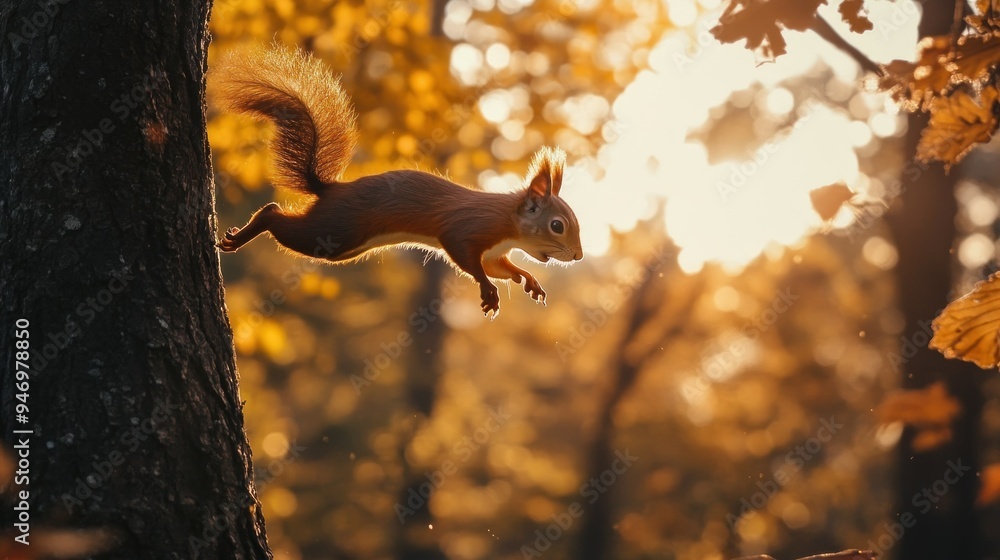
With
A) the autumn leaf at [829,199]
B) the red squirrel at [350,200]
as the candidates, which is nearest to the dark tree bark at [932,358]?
the autumn leaf at [829,199]

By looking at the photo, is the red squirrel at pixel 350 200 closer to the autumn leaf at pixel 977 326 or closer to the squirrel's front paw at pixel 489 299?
the squirrel's front paw at pixel 489 299

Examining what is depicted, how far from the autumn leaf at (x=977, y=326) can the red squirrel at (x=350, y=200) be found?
3.91 feet

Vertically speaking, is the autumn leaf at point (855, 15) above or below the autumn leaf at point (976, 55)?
above

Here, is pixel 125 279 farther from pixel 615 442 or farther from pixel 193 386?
pixel 615 442

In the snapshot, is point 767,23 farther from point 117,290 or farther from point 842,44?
point 117,290

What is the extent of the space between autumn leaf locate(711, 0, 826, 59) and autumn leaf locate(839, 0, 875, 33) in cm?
8

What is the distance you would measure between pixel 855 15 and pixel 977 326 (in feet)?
3.34

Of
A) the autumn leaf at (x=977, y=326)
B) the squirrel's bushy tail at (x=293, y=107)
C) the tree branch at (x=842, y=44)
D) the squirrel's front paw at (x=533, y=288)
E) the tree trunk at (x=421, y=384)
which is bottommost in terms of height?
the autumn leaf at (x=977, y=326)

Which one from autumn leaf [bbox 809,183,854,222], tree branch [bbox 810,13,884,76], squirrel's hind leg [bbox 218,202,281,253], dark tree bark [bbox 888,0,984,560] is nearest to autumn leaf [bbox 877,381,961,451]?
dark tree bark [bbox 888,0,984,560]

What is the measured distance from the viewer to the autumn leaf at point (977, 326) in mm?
2240


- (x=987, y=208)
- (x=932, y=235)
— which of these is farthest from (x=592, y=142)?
(x=987, y=208)

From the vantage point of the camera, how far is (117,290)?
7.59 feet

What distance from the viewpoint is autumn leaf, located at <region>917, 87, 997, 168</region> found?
2326 mm

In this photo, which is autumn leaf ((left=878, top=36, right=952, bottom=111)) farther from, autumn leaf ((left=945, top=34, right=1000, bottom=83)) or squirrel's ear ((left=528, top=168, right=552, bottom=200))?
squirrel's ear ((left=528, top=168, right=552, bottom=200))
